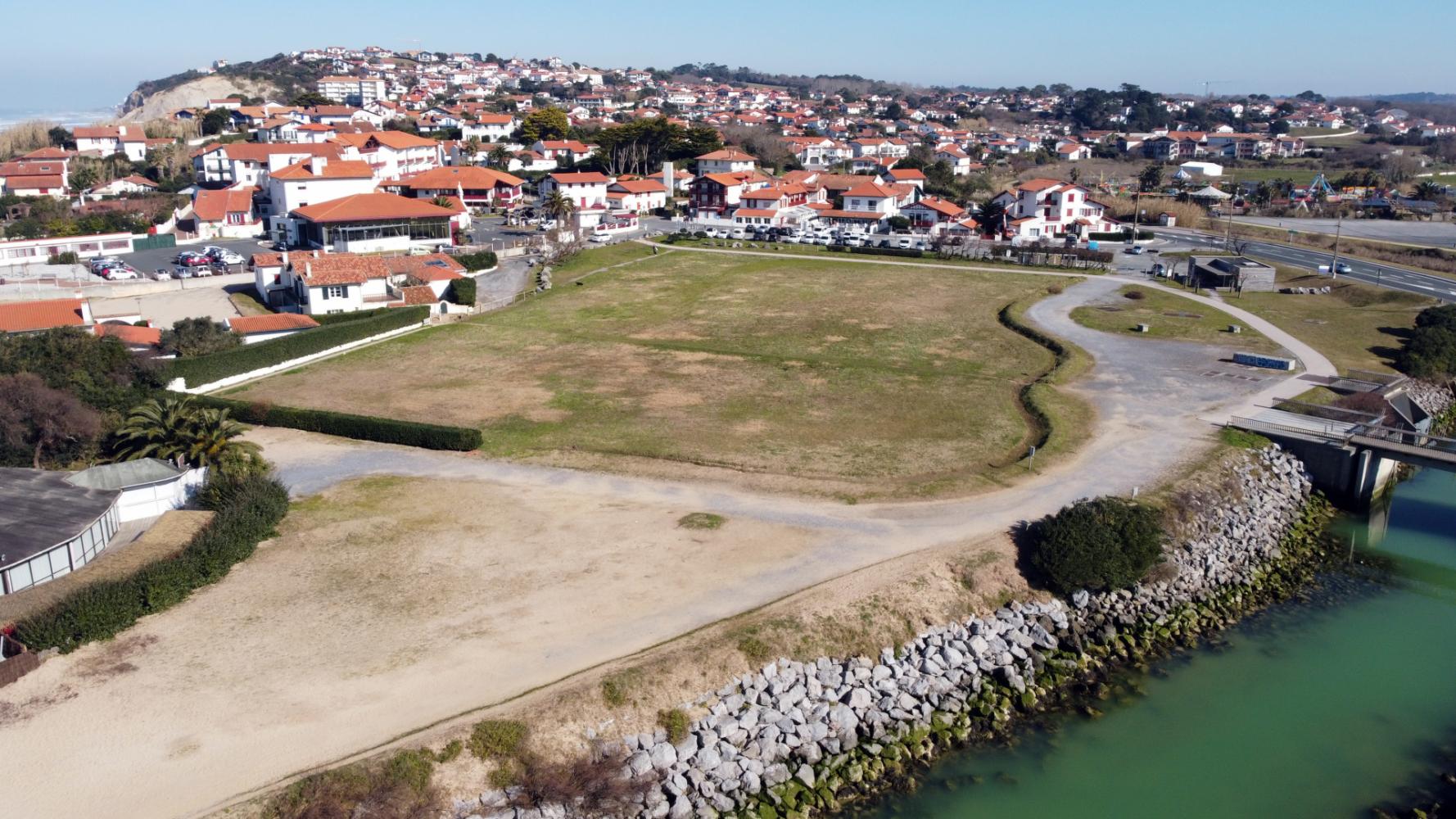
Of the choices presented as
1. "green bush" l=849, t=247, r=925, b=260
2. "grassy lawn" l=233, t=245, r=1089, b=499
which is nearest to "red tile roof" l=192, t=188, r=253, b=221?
"grassy lawn" l=233, t=245, r=1089, b=499

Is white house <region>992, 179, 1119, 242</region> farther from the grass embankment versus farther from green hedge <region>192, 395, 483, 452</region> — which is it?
green hedge <region>192, 395, 483, 452</region>

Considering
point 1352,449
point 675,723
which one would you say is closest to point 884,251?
point 1352,449

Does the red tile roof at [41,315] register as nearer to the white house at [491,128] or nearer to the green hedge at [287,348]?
the green hedge at [287,348]

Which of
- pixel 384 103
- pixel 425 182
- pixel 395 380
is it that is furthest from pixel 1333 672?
pixel 384 103

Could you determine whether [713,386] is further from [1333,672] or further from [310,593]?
[1333,672]

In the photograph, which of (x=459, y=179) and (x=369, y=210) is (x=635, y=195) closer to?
(x=459, y=179)

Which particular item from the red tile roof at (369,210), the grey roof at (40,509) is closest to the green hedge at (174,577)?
the grey roof at (40,509)

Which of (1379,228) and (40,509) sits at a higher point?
(1379,228)

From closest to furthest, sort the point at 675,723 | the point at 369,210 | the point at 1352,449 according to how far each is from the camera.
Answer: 1. the point at 675,723
2. the point at 1352,449
3. the point at 369,210
